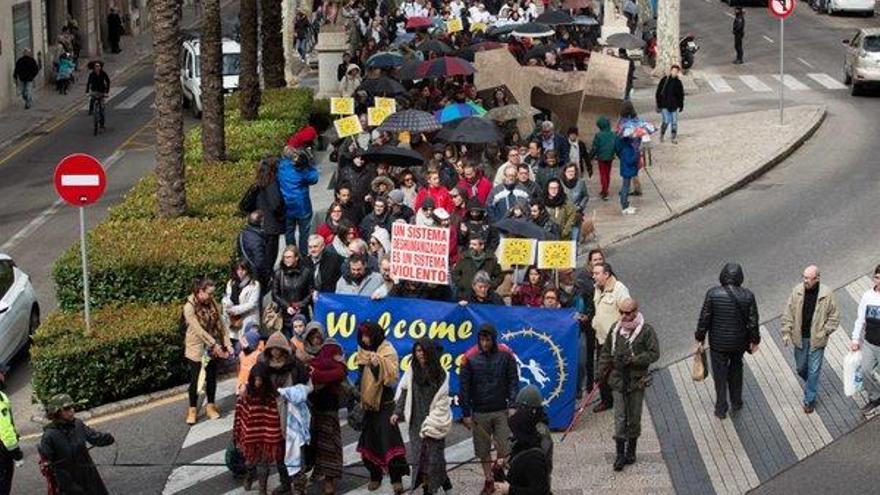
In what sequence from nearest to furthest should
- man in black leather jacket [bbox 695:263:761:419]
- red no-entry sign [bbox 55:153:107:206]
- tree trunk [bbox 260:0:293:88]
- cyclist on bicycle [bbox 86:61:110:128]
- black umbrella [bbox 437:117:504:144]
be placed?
man in black leather jacket [bbox 695:263:761:419] < red no-entry sign [bbox 55:153:107:206] < black umbrella [bbox 437:117:504:144] < tree trunk [bbox 260:0:293:88] < cyclist on bicycle [bbox 86:61:110:128]

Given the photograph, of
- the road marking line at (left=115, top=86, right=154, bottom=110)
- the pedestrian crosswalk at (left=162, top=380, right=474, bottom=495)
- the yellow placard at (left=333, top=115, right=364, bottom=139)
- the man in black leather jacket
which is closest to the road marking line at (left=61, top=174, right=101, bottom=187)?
the pedestrian crosswalk at (left=162, top=380, right=474, bottom=495)

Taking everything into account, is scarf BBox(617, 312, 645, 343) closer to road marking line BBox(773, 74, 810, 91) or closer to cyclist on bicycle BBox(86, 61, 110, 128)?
cyclist on bicycle BBox(86, 61, 110, 128)

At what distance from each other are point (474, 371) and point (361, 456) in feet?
5.18

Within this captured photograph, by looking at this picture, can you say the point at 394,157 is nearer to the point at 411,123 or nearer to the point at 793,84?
the point at 411,123

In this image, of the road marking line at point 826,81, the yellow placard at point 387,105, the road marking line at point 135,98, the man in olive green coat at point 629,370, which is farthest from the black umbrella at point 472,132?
the road marking line at point 135,98

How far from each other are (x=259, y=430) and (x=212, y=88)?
13994 mm

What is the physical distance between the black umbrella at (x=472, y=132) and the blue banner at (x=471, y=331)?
7.82 metres

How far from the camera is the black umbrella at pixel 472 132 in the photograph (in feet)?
86.8

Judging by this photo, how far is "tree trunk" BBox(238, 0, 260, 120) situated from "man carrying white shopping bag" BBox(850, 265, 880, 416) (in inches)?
699

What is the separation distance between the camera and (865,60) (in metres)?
41.3

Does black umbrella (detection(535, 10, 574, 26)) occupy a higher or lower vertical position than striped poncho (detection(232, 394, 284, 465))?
lower

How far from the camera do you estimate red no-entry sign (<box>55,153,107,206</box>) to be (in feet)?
66.0

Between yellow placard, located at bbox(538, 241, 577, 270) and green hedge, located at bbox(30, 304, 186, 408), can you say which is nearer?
yellow placard, located at bbox(538, 241, 577, 270)

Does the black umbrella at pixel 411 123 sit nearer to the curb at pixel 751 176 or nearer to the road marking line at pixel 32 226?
the curb at pixel 751 176
